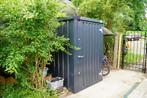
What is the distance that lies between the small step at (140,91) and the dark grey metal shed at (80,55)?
1290 mm

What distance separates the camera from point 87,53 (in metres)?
6.11

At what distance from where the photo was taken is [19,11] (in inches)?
162

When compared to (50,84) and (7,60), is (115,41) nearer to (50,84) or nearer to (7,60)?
(50,84)

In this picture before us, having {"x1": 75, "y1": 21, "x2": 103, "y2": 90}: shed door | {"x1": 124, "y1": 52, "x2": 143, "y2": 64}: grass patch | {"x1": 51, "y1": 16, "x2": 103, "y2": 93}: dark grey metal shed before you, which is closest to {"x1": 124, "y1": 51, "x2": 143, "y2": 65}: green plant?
{"x1": 124, "y1": 52, "x2": 143, "y2": 64}: grass patch

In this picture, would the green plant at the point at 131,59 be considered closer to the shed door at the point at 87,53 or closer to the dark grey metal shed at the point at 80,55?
the shed door at the point at 87,53

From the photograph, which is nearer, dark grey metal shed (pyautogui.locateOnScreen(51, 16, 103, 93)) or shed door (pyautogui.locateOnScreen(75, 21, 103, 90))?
dark grey metal shed (pyautogui.locateOnScreen(51, 16, 103, 93))

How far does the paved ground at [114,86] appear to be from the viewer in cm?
573

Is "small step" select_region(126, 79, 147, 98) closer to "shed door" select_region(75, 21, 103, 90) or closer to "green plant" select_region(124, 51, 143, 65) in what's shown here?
"shed door" select_region(75, 21, 103, 90)

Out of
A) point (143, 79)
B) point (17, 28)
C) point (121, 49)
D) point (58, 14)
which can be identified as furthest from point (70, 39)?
point (121, 49)

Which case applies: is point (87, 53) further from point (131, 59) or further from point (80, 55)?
point (131, 59)

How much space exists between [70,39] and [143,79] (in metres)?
3.58

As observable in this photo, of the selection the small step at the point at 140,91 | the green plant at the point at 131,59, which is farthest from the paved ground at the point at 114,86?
the green plant at the point at 131,59

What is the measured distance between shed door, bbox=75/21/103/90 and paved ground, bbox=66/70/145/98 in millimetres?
267

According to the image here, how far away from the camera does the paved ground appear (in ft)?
18.8
